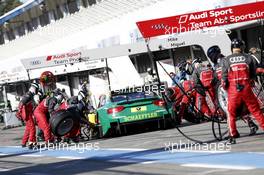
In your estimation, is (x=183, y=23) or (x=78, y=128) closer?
(x=183, y=23)

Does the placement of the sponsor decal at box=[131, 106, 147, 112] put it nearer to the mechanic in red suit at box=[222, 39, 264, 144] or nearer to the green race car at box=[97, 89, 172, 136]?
the green race car at box=[97, 89, 172, 136]

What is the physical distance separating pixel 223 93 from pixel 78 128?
5.69 metres

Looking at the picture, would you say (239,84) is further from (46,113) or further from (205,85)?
(46,113)

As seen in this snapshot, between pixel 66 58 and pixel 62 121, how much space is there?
292 cm

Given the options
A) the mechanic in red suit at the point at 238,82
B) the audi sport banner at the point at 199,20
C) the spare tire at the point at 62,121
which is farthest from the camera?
the spare tire at the point at 62,121

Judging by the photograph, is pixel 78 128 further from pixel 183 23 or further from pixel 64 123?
pixel 183 23

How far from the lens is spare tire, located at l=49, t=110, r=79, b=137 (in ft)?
49.8

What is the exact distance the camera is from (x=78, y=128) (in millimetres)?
15859

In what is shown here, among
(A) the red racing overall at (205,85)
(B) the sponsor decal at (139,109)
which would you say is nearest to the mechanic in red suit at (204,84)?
(A) the red racing overall at (205,85)

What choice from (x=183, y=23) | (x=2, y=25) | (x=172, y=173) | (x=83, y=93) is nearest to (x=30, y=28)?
(x=2, y=25)

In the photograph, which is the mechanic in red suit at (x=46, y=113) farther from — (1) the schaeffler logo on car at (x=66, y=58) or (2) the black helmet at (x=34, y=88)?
(1) the schaeffler logo on car at (x=66, y=58)

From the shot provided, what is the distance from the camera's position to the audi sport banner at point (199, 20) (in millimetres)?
12227

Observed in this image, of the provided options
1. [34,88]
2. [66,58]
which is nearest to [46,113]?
[34,88]

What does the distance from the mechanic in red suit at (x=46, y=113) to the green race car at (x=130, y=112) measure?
1264mm
